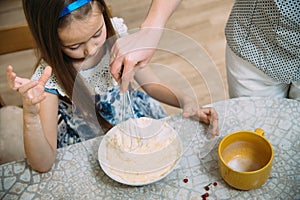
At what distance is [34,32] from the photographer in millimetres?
843

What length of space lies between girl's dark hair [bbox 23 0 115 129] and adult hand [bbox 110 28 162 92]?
0.11 m

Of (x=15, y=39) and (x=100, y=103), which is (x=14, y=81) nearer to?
(x=100, y=103)

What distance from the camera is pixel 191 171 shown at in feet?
2.55

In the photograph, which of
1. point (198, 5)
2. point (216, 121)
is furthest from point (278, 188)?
point (198, 5)

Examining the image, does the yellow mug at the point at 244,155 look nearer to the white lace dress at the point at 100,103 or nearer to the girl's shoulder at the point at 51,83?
the white lace dress at the point at 100,103

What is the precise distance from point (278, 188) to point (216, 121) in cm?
18

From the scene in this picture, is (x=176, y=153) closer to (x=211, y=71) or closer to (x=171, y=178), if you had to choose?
(x=171, y=178)

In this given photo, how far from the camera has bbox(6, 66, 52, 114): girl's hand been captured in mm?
668

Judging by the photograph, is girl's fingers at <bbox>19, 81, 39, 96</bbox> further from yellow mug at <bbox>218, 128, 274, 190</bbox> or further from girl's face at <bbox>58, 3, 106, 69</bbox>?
yellow mug at <bbox>218, 128, 274, 190</bbox>

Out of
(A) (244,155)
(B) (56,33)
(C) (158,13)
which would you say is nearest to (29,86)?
(B) (56,33)

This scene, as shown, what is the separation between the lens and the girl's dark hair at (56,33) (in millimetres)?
774

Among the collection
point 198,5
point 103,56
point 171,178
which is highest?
point 103,56

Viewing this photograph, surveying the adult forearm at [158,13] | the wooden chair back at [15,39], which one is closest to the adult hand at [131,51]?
the adult forearm at [158,13]

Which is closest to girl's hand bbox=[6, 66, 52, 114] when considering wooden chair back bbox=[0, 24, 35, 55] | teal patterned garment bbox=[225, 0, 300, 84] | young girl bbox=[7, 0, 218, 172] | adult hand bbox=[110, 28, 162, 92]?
young girl bbox=[7, 0, 218, 172]
